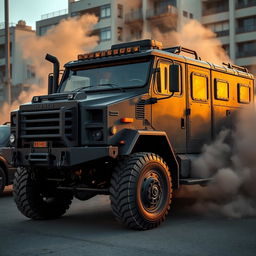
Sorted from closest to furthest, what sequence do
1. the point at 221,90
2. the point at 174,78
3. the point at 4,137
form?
the point at 174,78 < the point at 221,90 < the point at 4,137

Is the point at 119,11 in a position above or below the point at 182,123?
above

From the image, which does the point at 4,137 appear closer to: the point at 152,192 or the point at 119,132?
the point at 119,132

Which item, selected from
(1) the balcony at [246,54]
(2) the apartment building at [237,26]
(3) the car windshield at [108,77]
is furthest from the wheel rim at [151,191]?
(1) the balcony at [246,54]

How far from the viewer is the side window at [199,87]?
377 inches

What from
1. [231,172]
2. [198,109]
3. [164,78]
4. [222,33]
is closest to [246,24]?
[222,33]

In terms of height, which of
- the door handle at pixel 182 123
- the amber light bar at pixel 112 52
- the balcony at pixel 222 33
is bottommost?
the door handle at pixel 182 123

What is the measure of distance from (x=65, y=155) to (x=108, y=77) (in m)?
Answer: 2.05

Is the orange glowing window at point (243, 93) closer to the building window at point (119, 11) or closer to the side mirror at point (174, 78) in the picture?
the side mirror at point (174, 78)

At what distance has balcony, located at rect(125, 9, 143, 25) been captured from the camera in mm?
49781

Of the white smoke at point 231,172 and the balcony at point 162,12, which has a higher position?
the balcony at point 162,12

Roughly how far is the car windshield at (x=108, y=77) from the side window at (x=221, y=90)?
2.13 m

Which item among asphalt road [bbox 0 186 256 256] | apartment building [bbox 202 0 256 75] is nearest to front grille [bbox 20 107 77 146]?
asphalt road [bbox 0 186 256 256]

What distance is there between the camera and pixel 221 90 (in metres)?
10.4

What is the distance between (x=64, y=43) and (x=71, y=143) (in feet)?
43.8
